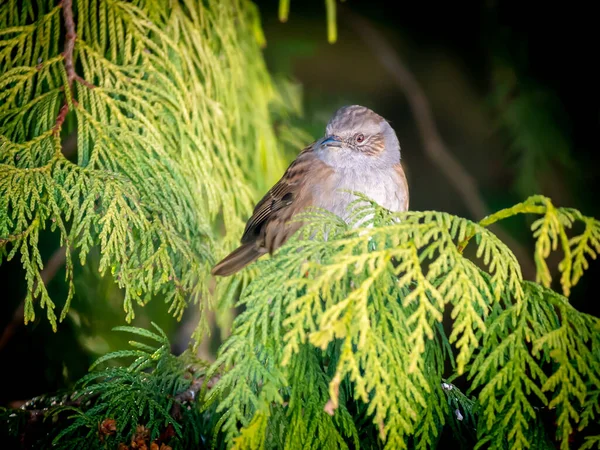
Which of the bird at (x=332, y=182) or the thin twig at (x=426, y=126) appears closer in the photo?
the bird at (x=332, y=182)

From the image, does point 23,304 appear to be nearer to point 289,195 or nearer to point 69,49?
point 69,49

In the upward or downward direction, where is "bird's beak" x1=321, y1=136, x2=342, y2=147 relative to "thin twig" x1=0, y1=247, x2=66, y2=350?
upward

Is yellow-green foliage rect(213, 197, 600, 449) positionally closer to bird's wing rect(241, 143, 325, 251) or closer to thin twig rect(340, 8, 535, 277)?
bird's wing rect(241, 143, 325, 251)

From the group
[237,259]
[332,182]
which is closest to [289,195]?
[332,182]

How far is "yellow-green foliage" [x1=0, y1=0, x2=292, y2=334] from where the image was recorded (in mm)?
1906

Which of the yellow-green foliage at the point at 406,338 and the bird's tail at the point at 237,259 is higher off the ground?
the yellow-green foliage at the point at 406,338

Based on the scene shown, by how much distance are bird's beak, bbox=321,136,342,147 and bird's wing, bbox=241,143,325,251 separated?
0.36 ft

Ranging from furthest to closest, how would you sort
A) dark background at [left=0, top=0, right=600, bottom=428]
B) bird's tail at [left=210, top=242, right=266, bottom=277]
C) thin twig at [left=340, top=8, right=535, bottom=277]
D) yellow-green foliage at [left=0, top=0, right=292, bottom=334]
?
thin twig at [left=340, top=8, right=535, bottom=277] → dark background at [left=0, top=0, right=600, bottom=428] → bird's tail at [left=210, top=242, right=266, bottom=277] → yellow-green foliage at [left=0, top=0, right=292, bottom=334]

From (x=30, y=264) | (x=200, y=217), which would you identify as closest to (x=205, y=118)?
(x=200, y=217)

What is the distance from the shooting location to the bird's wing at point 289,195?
10.4 ft

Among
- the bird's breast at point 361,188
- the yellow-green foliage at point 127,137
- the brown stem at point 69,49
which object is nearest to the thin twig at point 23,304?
the yellow-green foliage at point 127,137

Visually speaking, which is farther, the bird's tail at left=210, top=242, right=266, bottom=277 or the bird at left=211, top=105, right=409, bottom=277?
the bird at left=211, top=105, right=409, bottom=277

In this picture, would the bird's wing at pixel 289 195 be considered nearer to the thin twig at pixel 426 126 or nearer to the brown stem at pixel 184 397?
the brown stem at pixel 184 397

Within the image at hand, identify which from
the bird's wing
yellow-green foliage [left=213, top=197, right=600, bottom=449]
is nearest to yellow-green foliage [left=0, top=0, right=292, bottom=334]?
the bird's wing
